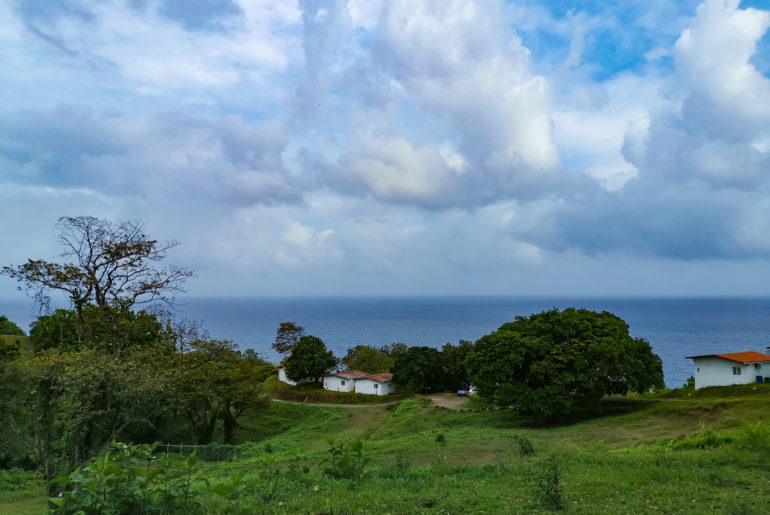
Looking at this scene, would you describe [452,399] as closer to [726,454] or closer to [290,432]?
[290,432]

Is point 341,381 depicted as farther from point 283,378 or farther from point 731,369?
point 731,369

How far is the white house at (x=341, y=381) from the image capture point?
190 ft

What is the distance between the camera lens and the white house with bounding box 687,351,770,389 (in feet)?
119

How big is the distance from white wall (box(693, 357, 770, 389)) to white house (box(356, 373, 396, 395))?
1257 inches

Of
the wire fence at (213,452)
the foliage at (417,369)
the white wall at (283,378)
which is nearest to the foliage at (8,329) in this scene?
the white wall at (283,378)

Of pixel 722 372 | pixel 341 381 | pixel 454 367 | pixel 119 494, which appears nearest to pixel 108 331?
pixel 119 494

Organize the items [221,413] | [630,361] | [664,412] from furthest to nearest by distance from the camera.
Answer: [221,413] < [630,361] < [664,412]

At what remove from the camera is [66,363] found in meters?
16.0

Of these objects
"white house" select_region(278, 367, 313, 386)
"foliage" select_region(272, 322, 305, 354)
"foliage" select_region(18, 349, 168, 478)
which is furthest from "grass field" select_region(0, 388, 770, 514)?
"foliage" select_region(272, 322, 305, 354)

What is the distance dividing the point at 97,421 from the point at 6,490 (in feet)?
9.80

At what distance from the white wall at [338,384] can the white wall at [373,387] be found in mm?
1261

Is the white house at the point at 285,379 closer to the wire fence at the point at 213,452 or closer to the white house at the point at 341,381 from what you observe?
the white house at the point at 341,381

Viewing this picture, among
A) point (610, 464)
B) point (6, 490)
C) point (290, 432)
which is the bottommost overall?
point (290, 432)

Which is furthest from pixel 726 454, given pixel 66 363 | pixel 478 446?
pixel 66 363
